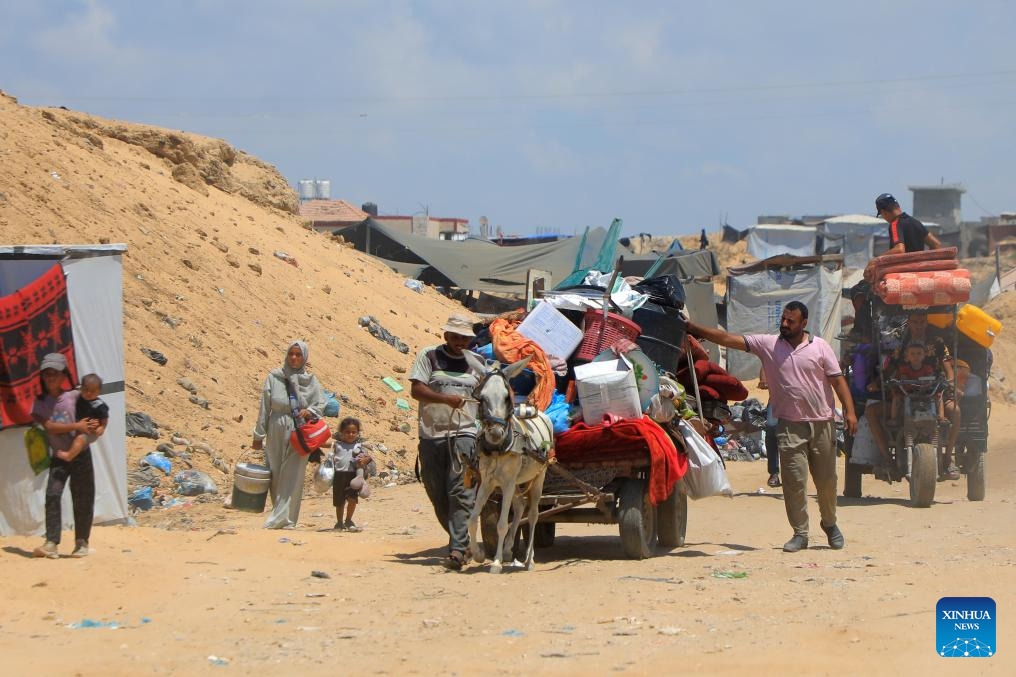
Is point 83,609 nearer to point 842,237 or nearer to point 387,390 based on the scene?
point 387,390

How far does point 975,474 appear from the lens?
1459cm

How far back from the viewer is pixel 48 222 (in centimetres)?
1994

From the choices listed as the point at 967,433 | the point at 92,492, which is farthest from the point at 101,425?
the point at 967,433

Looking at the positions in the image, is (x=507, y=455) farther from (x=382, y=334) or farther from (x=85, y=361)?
(x=382, y=334)

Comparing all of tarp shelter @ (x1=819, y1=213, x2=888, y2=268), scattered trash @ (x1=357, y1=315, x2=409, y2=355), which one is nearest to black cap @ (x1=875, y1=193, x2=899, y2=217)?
scattered trash @ (x1=357, y1=315, x2=409, y2=355)

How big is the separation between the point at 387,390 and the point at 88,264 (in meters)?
9.81

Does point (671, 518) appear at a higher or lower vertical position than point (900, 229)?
lower

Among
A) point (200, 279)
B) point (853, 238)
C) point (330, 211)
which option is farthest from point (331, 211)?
point (200, 279)

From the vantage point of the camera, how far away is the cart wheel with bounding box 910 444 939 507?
532 inches

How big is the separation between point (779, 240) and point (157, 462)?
37.8 metres

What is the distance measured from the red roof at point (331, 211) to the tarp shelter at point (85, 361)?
127 ft

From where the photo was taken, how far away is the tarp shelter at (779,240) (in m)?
48.8

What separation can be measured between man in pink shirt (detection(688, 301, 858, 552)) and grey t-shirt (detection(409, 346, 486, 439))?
6.76ft

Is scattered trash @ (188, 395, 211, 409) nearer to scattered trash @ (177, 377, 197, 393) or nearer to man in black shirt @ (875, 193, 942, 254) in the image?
scattered trash @ (177, 377, 197, 393)
